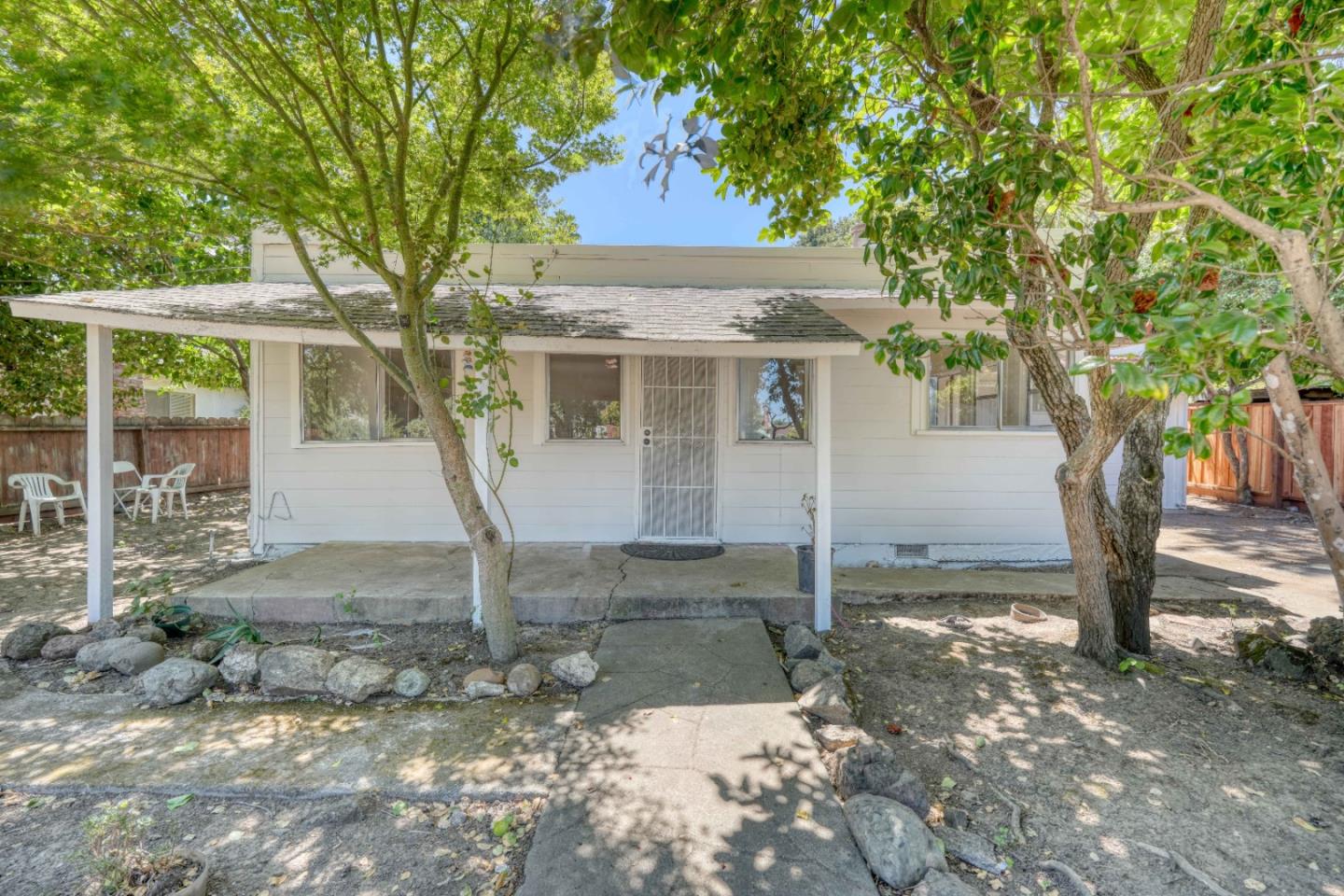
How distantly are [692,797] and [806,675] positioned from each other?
136 cm

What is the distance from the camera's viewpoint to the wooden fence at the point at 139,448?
895cm

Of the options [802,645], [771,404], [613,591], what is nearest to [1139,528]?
[802,645]

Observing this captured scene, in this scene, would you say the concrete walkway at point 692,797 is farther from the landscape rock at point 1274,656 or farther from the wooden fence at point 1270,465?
the wooden fence at point 1270,465

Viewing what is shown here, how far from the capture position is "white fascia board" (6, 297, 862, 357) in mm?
4371

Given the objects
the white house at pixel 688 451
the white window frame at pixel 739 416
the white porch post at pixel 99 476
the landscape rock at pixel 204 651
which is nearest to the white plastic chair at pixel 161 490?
the white house at pixel 688 451

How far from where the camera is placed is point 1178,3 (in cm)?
357

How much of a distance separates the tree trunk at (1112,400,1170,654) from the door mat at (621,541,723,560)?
340 centimetres

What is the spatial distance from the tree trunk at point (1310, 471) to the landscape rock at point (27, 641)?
753cm

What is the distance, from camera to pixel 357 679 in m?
3.52

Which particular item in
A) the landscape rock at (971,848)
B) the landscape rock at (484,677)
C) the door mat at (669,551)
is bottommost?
the landscape rock at (971,848)

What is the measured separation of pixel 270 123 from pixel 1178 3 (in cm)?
599

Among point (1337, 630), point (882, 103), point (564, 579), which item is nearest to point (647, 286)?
point (882, 103)

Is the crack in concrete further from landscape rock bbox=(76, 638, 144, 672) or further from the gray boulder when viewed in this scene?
landscape rock bbox=(76, 638, 144, 672)

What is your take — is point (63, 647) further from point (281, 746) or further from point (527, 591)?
point (527, 591)
